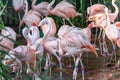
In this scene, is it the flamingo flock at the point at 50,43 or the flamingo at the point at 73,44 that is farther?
the flamingo at the point at 73,44

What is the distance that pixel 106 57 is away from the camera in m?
7.03

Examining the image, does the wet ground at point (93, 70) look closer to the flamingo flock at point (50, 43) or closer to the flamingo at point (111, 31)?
the flamingo flock at point (50, 43)

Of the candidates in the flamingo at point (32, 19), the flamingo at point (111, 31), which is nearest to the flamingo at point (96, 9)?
the flamingo at point (111, 31)

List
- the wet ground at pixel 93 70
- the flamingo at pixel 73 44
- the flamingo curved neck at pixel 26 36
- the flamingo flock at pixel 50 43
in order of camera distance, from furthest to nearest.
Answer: the wet ground at pixel 93 70, the flamingo curved neck at pixel 26 36, the flamingo at pixel 73 44, the flamingo flock at pixel 50 43

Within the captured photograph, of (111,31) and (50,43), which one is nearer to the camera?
(50,43)

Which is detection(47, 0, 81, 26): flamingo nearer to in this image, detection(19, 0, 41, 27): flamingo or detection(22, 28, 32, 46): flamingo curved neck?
detection(19, 0, 41, 27): flamingo

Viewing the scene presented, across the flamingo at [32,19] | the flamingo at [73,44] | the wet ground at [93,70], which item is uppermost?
the flamingo at [32,19]

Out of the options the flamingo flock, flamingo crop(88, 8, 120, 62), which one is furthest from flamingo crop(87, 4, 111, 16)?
flamingo crop(88, 8, 120, 62)

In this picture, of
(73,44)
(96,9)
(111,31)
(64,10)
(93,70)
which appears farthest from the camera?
(96,9)

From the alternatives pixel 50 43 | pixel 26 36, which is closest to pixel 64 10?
pixel 50 43

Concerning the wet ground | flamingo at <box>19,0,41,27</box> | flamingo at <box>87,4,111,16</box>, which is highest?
flamingo at <box>87,4,111,16</box>

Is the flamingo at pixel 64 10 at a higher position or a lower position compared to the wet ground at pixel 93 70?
higher

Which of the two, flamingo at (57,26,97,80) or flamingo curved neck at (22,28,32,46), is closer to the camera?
flamingo at (57,26,97,80)

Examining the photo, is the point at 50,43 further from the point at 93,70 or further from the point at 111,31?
the point at 111,31
